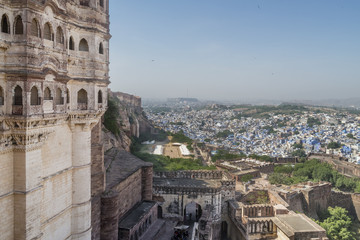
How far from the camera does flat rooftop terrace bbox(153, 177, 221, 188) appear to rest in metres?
23.2

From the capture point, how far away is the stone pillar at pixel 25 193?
8711mm

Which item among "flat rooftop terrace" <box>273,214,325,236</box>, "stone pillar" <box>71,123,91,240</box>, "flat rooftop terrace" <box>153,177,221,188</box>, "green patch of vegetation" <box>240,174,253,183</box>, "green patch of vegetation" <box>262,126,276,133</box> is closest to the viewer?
"stone pillar" <box>71,123,91,240</box>

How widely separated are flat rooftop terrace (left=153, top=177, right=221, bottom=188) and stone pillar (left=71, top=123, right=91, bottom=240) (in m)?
10.9

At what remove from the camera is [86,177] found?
39.9 ft

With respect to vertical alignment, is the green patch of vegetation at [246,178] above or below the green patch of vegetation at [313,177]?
above

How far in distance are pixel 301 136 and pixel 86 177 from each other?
8794cm

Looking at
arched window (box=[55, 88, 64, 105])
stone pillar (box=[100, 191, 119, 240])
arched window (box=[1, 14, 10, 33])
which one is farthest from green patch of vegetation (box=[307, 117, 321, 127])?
arched window (box=[1, 14, 10, 33])

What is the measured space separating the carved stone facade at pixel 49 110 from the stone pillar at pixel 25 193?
28 millimetres

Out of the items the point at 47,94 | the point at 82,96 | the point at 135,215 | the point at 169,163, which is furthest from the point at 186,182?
the point at 47,94

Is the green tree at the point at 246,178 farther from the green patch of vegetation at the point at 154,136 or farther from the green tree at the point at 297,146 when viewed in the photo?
the green tree at the point at 297,146

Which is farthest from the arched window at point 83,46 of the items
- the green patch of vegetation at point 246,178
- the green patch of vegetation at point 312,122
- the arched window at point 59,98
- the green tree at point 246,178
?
the green patch of vegetation at point 312,122

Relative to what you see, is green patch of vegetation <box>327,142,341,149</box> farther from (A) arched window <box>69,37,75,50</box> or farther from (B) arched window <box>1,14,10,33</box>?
(B) arched window <box>1,14,10,33</box>

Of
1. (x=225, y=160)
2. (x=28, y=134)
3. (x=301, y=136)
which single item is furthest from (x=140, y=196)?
(x=301, y=136)

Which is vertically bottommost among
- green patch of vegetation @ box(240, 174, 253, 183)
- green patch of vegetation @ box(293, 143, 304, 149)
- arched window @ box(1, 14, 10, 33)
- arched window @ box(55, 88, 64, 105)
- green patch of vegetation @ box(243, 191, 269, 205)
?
green patch of vegetation @ box(293, 143, 304, 149)
